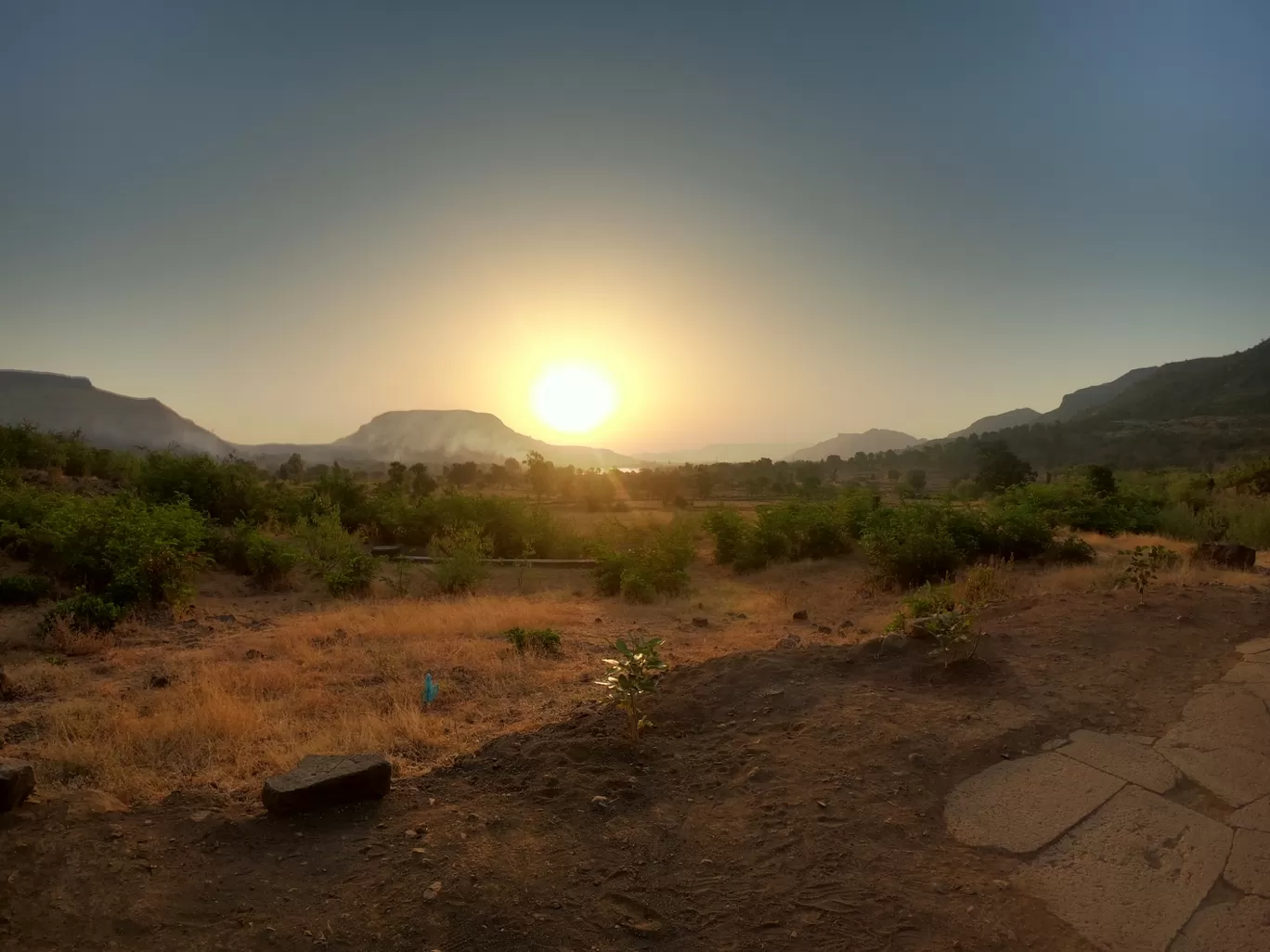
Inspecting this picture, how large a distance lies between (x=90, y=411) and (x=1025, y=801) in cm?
17391

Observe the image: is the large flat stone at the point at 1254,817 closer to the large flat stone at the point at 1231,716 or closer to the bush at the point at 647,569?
the large flat stone at the point at 1231,716

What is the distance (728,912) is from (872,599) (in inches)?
416

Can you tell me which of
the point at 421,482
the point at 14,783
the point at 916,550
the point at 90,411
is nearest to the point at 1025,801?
the point at 14,783

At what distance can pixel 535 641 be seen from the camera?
9492 mm

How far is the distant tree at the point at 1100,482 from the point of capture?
2066 cm

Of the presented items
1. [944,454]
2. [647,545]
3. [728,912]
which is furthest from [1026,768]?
[944,454]

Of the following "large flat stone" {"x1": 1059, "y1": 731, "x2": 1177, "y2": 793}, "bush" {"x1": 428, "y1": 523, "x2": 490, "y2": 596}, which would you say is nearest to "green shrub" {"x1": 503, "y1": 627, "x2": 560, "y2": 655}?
"bush" {"x1": 428, "y1": 523, "x2": 490, "y2": 596}

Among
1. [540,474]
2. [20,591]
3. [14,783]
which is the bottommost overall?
[20,591]

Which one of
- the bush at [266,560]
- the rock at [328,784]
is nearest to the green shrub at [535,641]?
the rock at [328,784]

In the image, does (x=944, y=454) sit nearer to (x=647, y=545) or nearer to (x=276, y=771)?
(x=647, y=545)

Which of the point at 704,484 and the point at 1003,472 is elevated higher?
the point at 1003,472

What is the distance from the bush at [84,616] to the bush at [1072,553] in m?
16.5

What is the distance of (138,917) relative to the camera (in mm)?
3172

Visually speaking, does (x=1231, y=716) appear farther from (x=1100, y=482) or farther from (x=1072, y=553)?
(x=1100, y=482)
